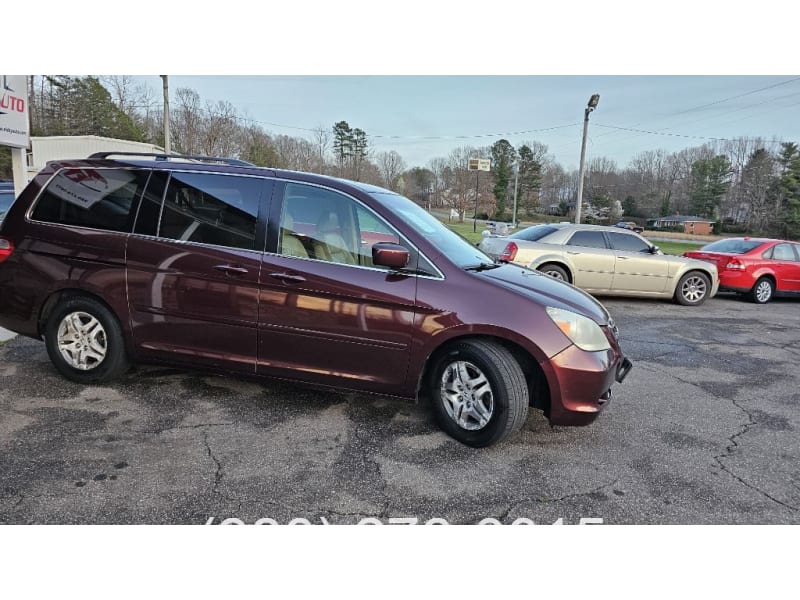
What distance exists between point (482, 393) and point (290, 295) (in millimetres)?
1488

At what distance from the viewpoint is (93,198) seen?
400 cm

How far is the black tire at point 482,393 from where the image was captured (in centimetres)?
317

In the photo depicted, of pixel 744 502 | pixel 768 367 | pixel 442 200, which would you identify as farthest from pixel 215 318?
pixel 442 200

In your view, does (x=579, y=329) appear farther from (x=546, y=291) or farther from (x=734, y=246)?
(x=734, y=246)

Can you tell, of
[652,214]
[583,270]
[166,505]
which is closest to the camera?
[166,505]

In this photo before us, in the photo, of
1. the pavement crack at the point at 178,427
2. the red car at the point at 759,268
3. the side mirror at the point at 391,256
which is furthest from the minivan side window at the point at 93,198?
the red car at the point at 759,268

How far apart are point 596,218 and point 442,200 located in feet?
77.2

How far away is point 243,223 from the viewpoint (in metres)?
3.66

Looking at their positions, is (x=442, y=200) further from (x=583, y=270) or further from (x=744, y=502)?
(x=744, y=502)

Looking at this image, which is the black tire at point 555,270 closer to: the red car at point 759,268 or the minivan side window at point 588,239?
the minivan side window at point 588,239

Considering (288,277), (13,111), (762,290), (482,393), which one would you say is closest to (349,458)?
(482,393)

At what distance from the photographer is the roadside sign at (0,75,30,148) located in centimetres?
579

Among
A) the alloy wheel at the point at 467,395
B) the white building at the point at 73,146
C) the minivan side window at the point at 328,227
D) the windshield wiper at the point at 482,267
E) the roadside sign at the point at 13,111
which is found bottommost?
the alloy wheel at the point at 467,395

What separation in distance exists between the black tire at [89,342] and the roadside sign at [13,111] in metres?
3.32
